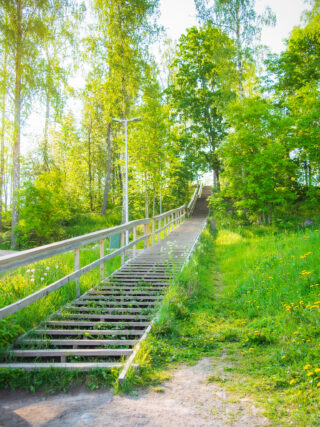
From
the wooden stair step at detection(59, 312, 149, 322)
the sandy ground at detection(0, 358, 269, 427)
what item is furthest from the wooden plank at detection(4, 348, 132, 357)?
the wooden stair step at detection(59, 312, 149, 322)

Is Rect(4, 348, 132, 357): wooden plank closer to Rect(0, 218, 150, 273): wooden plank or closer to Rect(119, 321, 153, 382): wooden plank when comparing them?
Rect(119, 321, 153, 382): wooden plank

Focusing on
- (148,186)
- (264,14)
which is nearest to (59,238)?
(148,186)

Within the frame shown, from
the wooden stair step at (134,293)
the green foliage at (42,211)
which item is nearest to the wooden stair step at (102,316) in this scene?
the wooden stair step at (134,293)

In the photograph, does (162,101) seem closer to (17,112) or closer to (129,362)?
(17,112)

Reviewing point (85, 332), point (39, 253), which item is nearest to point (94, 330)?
point (85, 332)

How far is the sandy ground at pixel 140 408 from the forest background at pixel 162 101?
12.6 meters

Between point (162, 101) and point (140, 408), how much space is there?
88.7 feet

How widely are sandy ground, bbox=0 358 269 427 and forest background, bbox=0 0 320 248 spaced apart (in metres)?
12.6

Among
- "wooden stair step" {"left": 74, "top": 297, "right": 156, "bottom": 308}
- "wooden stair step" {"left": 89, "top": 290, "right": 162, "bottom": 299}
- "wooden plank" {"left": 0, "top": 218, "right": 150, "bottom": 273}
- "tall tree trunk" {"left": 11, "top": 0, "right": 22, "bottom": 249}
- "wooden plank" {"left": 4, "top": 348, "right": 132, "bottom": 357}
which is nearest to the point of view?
"wooden plank" {"left": 0, "top": 218, "right": 150, "bottom": 273}

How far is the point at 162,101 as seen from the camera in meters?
27.5

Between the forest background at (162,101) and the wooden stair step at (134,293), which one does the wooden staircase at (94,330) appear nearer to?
the wooden stair step at (134,293)

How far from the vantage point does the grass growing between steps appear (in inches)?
120

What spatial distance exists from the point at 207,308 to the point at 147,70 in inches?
700

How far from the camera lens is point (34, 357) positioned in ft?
12.7
